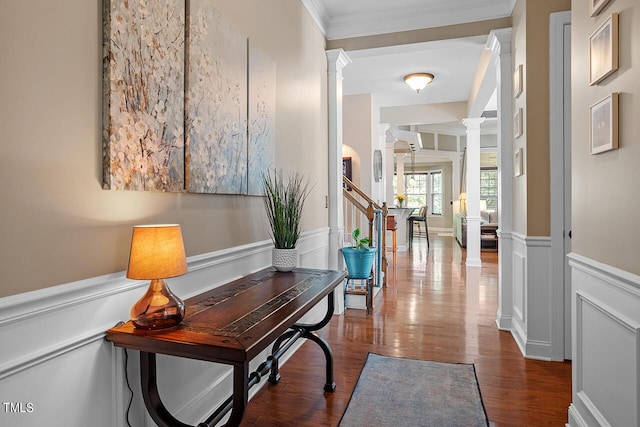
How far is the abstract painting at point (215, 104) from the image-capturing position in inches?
65.4

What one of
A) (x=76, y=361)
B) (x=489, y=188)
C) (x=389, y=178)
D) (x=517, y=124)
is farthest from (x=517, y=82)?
(x=489, y=188)

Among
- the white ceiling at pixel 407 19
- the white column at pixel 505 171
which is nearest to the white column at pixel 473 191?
the white ceiling at pixel 407 19

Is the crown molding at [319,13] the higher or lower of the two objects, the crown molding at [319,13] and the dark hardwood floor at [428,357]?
the higher

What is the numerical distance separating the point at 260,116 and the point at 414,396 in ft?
6.03

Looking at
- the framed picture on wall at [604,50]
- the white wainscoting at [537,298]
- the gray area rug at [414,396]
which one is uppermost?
the framed picture on wall at [604,50]

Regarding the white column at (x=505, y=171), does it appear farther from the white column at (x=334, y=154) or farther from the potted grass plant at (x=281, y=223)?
the potted grass plant at (x=281, y=223)

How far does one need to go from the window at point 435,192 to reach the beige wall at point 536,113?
1040cm

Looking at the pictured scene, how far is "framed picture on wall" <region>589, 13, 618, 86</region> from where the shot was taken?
1361 millimetres

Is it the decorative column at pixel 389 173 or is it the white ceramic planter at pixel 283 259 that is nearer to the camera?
the white ceramic planter at pixel 283 259

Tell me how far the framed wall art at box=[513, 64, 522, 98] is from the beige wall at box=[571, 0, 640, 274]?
1177mm

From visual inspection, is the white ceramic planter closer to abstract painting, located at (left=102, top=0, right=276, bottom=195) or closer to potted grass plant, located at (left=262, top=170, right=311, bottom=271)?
potted grass plant, located at (left=262, top=170, right=311, bottom=271)

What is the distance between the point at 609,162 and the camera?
1433mm

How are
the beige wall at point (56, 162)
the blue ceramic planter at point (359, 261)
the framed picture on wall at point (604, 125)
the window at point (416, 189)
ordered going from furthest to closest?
the window at point (416, 189) < the blue ceramic planter at point (359, 261) < the framed picture on wall at point (604, 125) < the beige wall at point (56, 162)

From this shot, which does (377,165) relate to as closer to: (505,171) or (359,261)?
(359,261)
